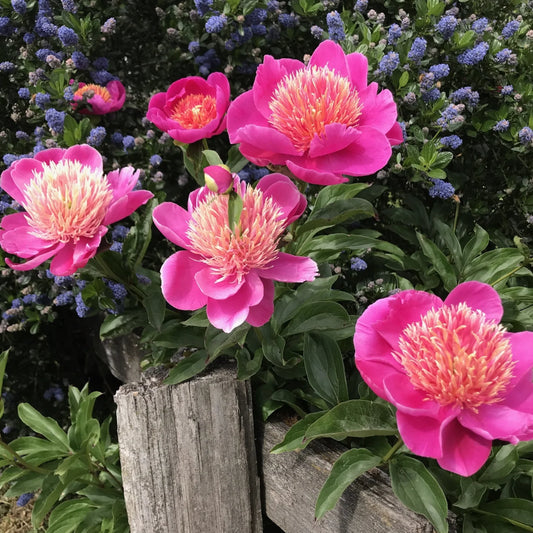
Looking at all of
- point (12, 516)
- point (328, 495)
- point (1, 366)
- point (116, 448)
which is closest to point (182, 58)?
point (1, 366)

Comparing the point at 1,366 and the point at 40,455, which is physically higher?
the point at 1,366

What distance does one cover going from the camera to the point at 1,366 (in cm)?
132

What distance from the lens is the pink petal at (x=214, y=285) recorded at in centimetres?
85

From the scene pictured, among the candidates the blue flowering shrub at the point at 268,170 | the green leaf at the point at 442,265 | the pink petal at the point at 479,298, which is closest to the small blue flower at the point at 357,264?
the blue flowering shrub at the point at 268,170

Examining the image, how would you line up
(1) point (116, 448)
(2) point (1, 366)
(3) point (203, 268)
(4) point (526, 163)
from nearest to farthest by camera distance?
(3) point (203, 268), (2) point (1, 366), (1) point (116, 448), (4) point (526, 163)

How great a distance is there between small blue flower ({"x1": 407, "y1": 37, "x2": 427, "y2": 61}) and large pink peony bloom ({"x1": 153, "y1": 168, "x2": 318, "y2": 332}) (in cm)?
90

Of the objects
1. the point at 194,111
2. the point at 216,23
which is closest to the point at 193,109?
the point at 194,111

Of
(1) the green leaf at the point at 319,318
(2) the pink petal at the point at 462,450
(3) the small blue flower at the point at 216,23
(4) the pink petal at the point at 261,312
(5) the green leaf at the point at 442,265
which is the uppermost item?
(3) the small blue flower at the point at 216,23

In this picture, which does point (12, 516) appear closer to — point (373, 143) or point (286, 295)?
point (286, 295)

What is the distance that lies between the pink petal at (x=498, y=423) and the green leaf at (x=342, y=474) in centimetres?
29

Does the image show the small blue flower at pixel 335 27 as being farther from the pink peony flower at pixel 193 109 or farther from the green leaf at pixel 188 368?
the green leaf at pixel 188 368

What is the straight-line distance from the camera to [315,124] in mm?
891

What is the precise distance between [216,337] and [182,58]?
112 centimetres

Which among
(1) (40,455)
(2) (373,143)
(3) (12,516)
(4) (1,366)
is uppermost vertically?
(2) (373,143)
